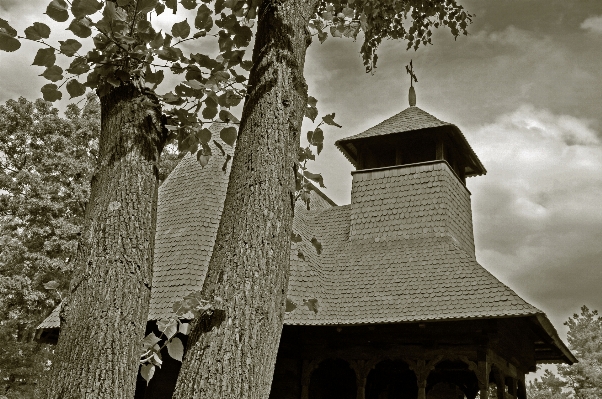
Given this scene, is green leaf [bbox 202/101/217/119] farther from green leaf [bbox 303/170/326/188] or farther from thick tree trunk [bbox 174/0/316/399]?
green leaf [bbox 303/170/326/188]

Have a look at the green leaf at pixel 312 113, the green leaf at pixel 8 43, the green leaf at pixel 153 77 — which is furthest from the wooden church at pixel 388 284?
the green leaf at pixel 8 43

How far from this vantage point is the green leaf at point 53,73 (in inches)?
129

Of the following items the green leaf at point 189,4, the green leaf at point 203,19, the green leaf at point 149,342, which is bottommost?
the green leaf at point 149,342

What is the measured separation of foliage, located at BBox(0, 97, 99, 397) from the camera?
21.5 meters

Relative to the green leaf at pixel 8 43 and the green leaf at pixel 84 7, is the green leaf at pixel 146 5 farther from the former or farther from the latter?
the green leaf at pixel 8 43

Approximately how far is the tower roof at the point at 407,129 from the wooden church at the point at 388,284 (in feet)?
0.14

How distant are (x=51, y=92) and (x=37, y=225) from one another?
67.5 feet

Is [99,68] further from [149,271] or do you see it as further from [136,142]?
[149,271]

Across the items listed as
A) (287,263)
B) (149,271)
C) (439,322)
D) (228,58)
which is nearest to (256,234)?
(287,263)

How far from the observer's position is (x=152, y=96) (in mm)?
3471

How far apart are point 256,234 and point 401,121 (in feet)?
43.3

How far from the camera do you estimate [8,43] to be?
118 inches

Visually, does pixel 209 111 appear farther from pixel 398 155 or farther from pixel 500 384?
pixel 398 155

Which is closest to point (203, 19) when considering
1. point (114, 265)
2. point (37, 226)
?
point (114, 265)
